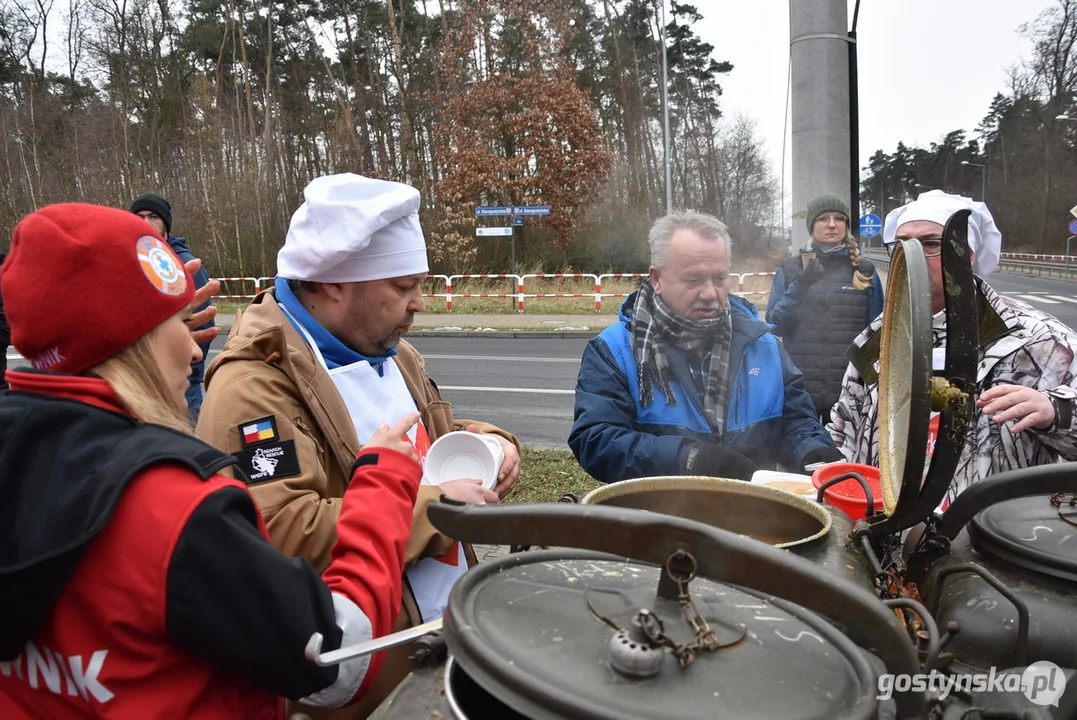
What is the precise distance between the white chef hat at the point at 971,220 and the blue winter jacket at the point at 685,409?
0.58m

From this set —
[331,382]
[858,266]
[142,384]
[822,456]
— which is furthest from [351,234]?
[858,266]

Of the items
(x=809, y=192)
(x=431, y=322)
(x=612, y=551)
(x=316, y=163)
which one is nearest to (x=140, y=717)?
(x=612, y=551)

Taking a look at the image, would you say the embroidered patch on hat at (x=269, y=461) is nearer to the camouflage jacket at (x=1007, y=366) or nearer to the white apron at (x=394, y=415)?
the white apron at (x=394, y=415)

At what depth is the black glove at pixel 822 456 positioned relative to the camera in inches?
94.9

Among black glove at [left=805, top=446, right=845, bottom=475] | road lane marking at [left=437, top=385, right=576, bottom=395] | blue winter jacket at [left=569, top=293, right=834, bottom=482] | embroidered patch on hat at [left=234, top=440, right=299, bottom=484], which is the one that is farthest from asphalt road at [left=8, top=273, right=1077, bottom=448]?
embroidered patch on hat at [left=234, top=440, right=299, bottom=484]

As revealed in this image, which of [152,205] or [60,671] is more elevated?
[152,205]

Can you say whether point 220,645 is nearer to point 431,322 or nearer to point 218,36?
point 431,322

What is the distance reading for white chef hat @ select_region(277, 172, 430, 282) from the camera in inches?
69.5

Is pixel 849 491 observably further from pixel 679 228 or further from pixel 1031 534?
pixel 679 228

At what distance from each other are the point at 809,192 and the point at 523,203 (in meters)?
16.7

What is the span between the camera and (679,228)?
104 inches

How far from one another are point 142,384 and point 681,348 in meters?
1.81

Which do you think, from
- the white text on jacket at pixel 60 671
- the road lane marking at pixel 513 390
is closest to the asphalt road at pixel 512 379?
the road lane marking at pixel 513 390

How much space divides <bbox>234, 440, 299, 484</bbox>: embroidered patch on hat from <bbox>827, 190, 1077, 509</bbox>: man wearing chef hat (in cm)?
153
